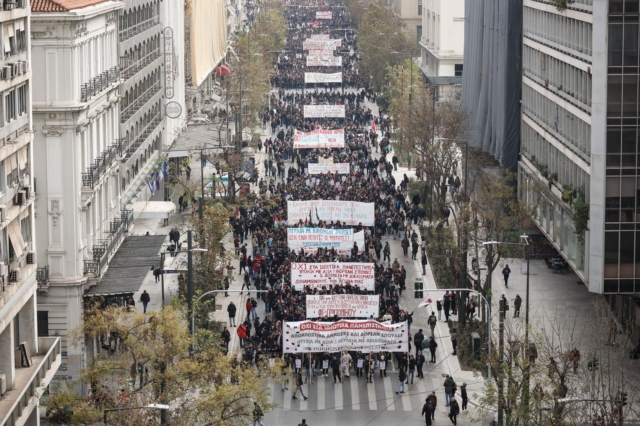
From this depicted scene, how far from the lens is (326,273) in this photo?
60.8 m

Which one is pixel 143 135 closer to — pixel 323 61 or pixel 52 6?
pixel 52 6

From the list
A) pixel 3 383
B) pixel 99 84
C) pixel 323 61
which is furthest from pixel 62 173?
pixel 323 61

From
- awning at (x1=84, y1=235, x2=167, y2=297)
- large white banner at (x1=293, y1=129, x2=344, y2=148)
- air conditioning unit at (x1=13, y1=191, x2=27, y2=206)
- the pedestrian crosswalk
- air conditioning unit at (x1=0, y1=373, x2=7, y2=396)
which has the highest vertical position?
air conditioning unit at (x1=13, y1=191, x2=27, y2=206)

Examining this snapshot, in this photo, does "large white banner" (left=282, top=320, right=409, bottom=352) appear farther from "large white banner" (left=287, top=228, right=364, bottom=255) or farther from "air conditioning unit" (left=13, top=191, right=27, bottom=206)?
"large white banner" (left=287, top=228, right=364, bottom=255)

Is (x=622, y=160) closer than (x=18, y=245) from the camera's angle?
No

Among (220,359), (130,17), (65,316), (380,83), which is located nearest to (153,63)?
(130,17)

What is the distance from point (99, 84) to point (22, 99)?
20299 mm

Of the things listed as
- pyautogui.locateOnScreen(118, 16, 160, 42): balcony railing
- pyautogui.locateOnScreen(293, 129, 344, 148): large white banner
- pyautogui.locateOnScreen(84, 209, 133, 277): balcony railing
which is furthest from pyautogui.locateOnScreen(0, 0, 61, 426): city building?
pyautogui.locateOnScreen(293, 129, 344, 148): large white banner

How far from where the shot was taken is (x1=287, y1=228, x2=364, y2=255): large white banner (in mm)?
68500

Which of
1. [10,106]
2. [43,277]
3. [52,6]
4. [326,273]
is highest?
[52,6]

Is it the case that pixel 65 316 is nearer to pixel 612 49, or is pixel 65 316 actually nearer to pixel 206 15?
pixel 612 49

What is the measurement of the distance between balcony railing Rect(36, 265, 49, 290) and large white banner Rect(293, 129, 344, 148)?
4906cm

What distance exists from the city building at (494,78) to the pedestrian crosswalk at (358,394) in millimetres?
29854

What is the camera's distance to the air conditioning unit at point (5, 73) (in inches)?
1532
